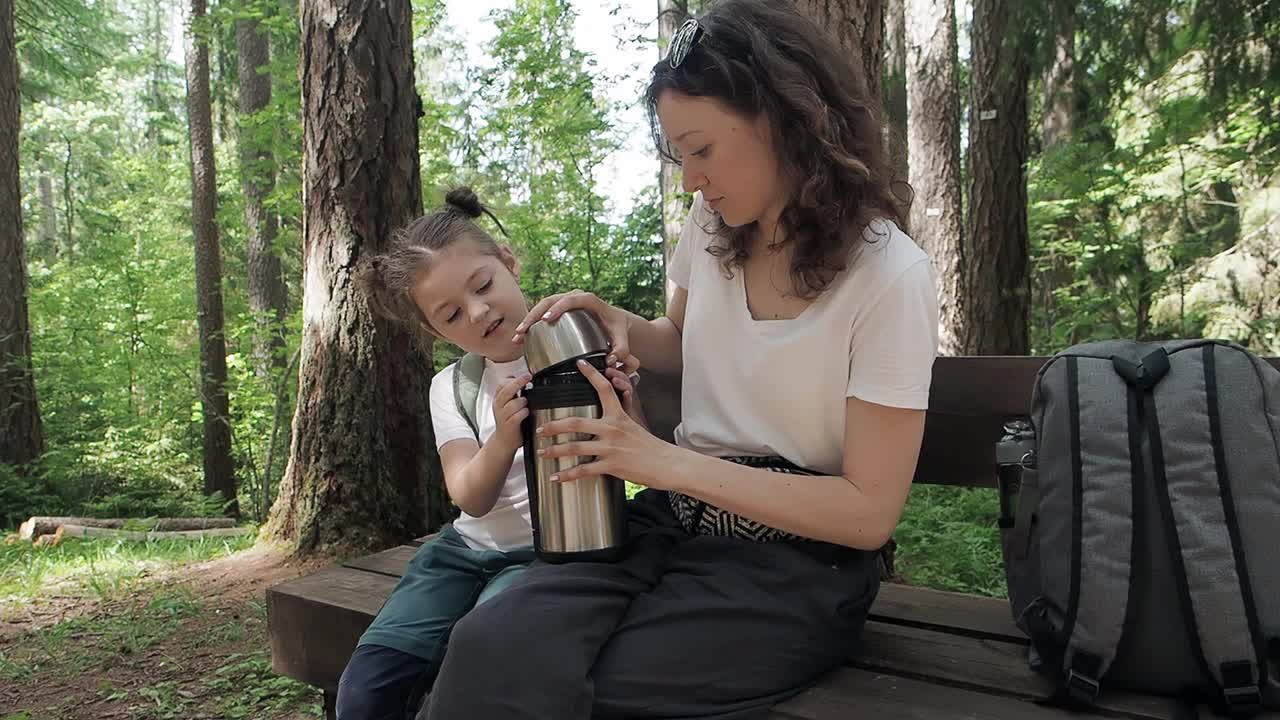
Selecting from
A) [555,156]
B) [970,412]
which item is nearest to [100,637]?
[970,412]

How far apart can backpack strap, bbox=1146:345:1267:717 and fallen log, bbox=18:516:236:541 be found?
7.16 metres

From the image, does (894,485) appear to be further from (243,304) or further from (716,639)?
(243,304)

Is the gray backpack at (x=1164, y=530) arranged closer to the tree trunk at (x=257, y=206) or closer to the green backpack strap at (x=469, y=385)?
the green backpack strap at (x=469, y=385)

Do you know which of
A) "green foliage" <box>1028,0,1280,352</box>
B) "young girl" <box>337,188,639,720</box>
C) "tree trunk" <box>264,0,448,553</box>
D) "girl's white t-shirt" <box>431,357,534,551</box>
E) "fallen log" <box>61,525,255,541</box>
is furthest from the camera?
"green foliage" <box>1028,0,1280,352</box>

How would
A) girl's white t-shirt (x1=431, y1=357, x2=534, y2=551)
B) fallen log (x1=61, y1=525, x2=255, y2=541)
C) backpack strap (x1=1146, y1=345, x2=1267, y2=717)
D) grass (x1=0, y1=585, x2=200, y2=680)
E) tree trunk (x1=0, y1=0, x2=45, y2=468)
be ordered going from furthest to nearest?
tree trunk (x1=0, y1=0, x2=45, y2=468)
fallen log (x1=61, y1=525, x2=255, y2=541)
grass (x1=0, y1=585, x2=200, y2=680)
girl's white t-shirt (x1=431, y1=357, x2=534, y2=551)
backpack strap (x1=1146, y1=345, x2=1267, y2=717)

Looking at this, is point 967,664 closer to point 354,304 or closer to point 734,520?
point 734,520

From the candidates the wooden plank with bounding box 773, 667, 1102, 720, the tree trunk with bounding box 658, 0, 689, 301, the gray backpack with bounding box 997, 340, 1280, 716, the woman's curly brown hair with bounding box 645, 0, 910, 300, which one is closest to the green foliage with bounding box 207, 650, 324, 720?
the wooden plank with bounding box 773, 667, 1102, 720

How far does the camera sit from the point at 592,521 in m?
1.57

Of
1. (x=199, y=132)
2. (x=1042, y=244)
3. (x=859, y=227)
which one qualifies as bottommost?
(x=859, y=227)

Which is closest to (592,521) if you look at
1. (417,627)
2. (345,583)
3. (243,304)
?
(417,627)

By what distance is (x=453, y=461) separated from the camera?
198cm

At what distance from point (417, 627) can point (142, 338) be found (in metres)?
11.7

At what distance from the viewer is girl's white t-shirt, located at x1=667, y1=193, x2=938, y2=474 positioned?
5.00 feet

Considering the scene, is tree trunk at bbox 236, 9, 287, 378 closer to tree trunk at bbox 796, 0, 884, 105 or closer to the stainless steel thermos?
tree trunk at bbox 796, 0, 884, 105
